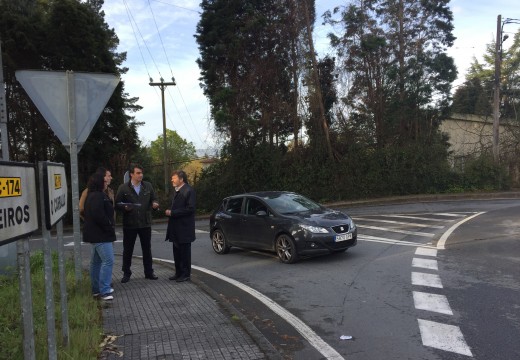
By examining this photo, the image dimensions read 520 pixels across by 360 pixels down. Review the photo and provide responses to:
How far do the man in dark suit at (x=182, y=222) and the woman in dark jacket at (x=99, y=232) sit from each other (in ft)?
4.53

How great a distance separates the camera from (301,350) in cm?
486

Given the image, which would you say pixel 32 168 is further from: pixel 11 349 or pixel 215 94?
pixel 215 94

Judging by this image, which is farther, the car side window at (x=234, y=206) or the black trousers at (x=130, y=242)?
the car side window at (x=234, y=206)

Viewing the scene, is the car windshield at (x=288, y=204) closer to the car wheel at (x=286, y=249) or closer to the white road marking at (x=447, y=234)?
the car wheel at (x=286, y=249)

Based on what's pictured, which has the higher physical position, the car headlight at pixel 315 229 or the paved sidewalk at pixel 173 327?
→ the car headlight at pixel 315 229

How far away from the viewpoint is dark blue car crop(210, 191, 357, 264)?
9312 millimetres

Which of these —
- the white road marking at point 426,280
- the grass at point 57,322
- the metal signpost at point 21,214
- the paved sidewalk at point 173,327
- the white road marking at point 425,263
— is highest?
the metal signpost at point 21,214

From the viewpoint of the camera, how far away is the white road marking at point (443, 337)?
15.5ft

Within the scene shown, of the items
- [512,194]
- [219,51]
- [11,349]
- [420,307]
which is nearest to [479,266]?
[420,307]

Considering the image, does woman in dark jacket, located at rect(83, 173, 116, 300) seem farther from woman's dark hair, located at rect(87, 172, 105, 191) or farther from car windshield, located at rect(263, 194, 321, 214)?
car windshield, located at rect(263, 194, 321, 214)

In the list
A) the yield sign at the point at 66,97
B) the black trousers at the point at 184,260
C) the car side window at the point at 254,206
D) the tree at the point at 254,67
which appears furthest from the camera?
the tree at the point at 254,67

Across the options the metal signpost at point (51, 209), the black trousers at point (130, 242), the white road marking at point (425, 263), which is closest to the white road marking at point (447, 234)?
the white road marking at point (425, 263)

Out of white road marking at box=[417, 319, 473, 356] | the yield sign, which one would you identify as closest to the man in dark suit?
the yield sign

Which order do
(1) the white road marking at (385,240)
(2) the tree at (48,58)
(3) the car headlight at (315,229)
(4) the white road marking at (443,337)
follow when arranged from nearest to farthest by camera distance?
(4) the white road marking at (443,337)
(3) the car headlight at (315,229)
(1) the white road marking at (385,240)
(2) the tree at (48,58)
